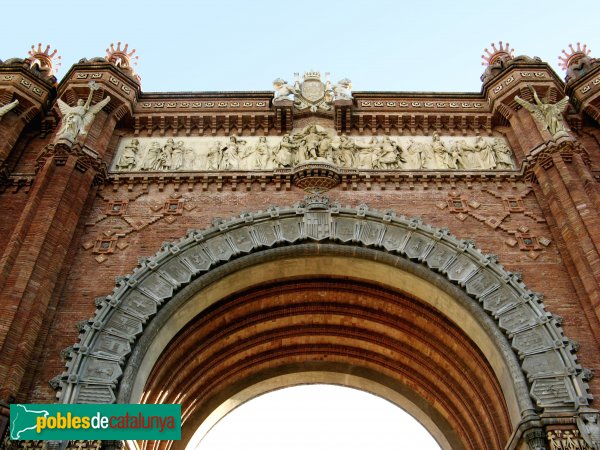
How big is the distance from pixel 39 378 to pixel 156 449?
333 cm

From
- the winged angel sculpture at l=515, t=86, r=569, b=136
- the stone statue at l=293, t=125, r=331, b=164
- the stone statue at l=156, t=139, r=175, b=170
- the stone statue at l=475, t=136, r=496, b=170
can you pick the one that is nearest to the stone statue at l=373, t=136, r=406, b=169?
the stone statue at l=293, t=125, r=331, b=164

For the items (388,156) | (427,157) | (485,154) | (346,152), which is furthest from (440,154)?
(346,152)

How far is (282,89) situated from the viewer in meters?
14.0

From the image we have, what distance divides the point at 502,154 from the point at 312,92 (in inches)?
177

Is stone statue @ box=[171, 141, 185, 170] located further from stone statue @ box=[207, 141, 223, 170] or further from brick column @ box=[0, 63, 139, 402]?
brick column @ box=[0, 63, 139, 402]

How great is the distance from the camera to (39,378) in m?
8.99

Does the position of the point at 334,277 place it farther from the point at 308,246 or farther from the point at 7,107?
the point at 7,107

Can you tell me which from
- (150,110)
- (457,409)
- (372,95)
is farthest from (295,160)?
(457,409)

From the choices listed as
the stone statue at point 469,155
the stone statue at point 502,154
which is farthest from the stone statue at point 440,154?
the stone statue at point 502,154

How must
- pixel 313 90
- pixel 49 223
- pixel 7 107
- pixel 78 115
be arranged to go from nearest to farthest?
pixel 49 223, pixel 78 115, pixel 7 107, pixel 313 90

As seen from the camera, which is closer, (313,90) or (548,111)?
(548,111)

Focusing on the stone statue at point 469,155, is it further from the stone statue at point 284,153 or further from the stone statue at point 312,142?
the stone statue at point 284,153

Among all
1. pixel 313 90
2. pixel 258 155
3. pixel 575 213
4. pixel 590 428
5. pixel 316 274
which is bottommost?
pixel 590 428

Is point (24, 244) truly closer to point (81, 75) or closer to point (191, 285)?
point (191, 285)
